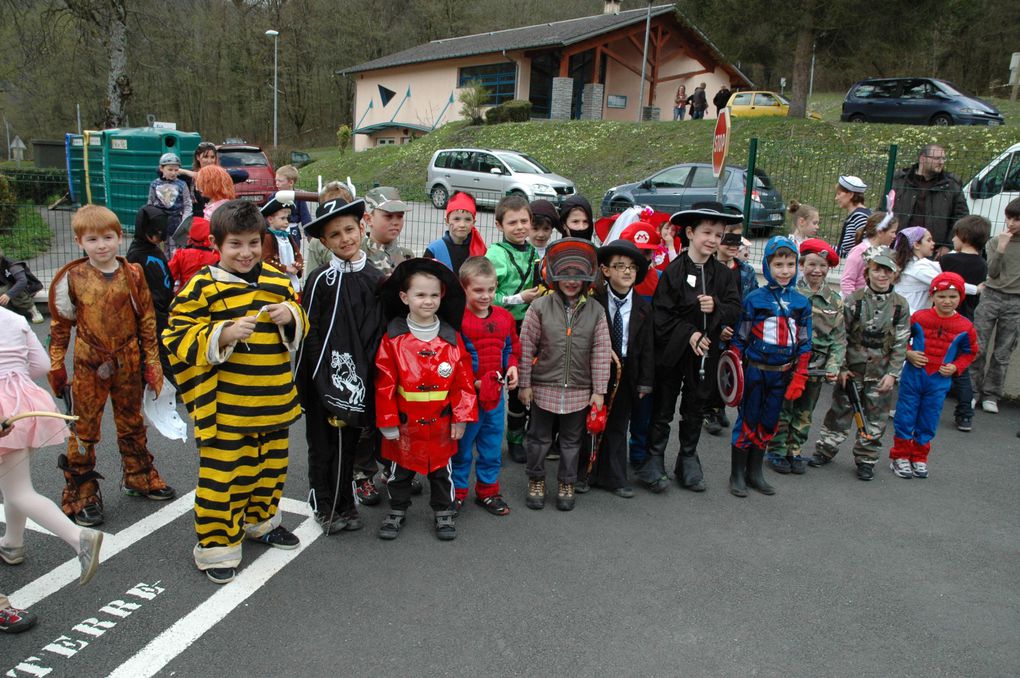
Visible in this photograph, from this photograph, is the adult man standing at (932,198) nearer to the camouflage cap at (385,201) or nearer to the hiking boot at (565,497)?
the hiking boot at (565,497)

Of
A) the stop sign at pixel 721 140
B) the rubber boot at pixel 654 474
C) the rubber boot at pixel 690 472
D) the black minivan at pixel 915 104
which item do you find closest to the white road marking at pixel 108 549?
the rubber boot at pixel 654 474

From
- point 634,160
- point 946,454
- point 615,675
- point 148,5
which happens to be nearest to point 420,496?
point 615,675

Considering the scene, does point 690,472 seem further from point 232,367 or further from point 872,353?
point 232,367

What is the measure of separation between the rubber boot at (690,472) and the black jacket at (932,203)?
4.82 m

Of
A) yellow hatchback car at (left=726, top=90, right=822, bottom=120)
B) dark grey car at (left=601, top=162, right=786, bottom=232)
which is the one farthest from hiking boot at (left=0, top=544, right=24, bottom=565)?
yellow hatchback car at (left=726, top=90, right=822, bottom=120)

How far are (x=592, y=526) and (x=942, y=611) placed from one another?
70.2 inches

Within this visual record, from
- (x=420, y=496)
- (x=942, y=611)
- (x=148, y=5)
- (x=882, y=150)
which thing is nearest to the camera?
(x=942, y=611)

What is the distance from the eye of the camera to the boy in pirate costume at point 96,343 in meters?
3.78

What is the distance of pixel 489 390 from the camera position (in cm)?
416

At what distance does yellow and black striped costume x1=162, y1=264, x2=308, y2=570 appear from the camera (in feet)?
10.7

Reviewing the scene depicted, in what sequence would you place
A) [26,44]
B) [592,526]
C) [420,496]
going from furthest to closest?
1. [26,44]
2. [420,496]
3. [592,526]

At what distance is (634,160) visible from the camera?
894 inches

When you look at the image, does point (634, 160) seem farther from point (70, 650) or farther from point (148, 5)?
point (70, 650)

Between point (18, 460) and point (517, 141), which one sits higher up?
point (517, 141)
